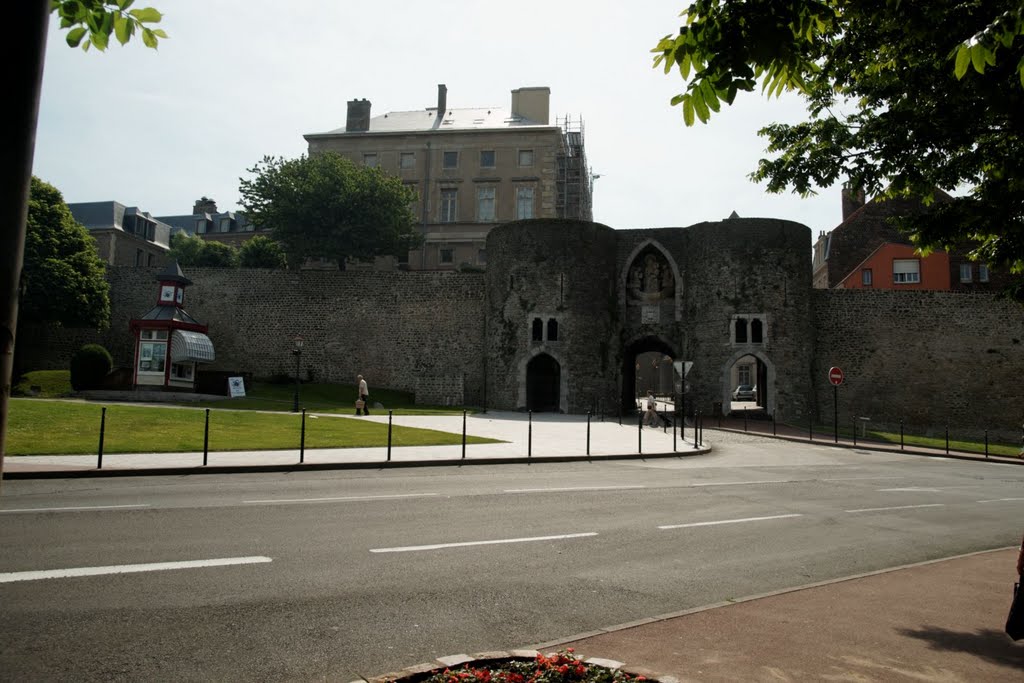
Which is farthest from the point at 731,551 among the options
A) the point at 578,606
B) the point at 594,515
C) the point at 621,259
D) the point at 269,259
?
the point at 269,259

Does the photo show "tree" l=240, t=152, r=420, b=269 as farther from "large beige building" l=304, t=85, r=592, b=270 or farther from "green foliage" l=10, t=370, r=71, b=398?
"green foliage" l=10, t=370, r=71, b=398

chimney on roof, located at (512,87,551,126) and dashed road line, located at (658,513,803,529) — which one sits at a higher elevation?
chimney on roof, located at (512,87,551,126)

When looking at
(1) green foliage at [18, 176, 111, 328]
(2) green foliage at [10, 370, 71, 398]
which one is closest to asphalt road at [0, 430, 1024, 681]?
(2) green foliage at [10, 370, 71, 398]

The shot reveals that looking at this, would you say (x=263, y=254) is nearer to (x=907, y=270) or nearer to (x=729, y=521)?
(x=907, y=270)

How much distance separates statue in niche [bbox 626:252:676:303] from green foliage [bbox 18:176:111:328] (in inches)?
1092

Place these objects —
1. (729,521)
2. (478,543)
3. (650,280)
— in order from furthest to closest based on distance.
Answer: (650,280)
(729,521)
(478,543)

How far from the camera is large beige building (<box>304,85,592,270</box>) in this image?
60.5 metres

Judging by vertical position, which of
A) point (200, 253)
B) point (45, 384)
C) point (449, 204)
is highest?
point (449, 204)

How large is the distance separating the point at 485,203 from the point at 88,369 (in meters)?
35.8

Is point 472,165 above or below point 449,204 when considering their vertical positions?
above

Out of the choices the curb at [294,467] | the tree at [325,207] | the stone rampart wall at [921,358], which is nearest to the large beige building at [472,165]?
the tree at [325,207]

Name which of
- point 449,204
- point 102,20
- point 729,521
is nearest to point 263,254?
point 449,204

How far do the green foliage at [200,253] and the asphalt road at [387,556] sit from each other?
5134 cm

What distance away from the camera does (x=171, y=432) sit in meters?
18.2
